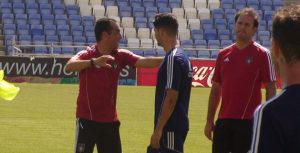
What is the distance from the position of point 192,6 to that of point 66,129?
28.8 meters

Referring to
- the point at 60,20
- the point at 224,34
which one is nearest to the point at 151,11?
the point at 224,34

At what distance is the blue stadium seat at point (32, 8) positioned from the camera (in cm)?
3966

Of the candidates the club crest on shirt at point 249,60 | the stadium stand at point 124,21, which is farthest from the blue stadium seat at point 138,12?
the club crest on shirt at point 249,60

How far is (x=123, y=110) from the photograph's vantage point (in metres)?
19.9

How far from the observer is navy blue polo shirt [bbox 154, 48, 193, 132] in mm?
6559

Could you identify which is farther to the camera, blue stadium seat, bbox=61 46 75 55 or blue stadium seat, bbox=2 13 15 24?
blue stadium seat, bbox=2 13 15 24

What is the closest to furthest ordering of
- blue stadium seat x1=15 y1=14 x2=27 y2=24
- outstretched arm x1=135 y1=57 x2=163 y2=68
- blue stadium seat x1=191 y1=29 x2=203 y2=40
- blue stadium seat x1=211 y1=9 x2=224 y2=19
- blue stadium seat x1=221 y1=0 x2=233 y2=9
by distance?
outstretched arm x1=135 y1=57 x2=163 y2=68 → blue stadium seat x1=15 y1=14 x2=27 y2=24 → blue stadium seat x1=191 y1=29 x2=203 y2=40 → blue stadium seat x1=211 y1=9 x2=224 y2=19 → blue stadium seat x1=221 y1=0 x2=233 y2=9

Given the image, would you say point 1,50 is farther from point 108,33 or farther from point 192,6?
point 108,33

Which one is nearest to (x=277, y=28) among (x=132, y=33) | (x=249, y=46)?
(x=249, y=46)

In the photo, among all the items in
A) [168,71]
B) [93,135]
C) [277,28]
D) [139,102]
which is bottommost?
[139,102]

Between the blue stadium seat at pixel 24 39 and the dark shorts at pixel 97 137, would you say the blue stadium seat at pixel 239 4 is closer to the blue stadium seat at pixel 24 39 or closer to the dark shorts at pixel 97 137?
the blue stadium seat at pixel 24 39

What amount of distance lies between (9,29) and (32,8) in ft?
8.51

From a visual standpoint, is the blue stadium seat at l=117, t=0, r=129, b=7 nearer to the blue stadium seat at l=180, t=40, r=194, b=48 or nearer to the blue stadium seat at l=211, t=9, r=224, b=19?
the blue stadium seat at l=180, t=40, r=194, b=48

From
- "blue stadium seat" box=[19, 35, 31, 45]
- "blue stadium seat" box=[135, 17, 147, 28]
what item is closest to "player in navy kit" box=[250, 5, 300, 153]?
"blue stadium seat" box=[19, 35, 31, 45]
